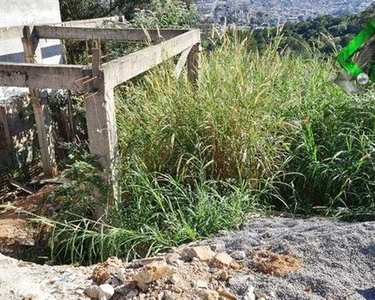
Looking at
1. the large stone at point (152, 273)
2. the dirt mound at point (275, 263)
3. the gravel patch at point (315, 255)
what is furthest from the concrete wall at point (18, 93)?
the dirt mound at point (275, 263)

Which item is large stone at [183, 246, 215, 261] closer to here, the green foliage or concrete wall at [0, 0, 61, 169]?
concrete wall at [0, 0, 61, 169]

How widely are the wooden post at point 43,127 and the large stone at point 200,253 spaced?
3361 mm

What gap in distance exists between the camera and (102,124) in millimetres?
3443

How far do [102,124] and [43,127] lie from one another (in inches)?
101

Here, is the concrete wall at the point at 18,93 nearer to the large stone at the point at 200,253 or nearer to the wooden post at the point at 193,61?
the wooden post at the point at 193,61

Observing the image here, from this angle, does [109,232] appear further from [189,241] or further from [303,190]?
Answer: [303,190]

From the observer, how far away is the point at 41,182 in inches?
229

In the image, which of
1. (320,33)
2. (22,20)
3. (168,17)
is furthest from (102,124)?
(168,17)

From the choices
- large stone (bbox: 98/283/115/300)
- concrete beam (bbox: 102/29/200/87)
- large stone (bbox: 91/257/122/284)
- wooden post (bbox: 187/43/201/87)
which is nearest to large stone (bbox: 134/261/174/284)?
large stone (bbox: 98/283/115/300)

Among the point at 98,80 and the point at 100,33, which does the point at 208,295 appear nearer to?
the point at 98,80

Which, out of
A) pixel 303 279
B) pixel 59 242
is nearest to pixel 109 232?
pixel 59 242

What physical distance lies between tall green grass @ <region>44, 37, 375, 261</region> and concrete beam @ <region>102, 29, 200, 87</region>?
187 mm

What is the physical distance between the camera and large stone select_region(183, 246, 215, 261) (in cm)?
285

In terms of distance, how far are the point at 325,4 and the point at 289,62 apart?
5.74 feet
